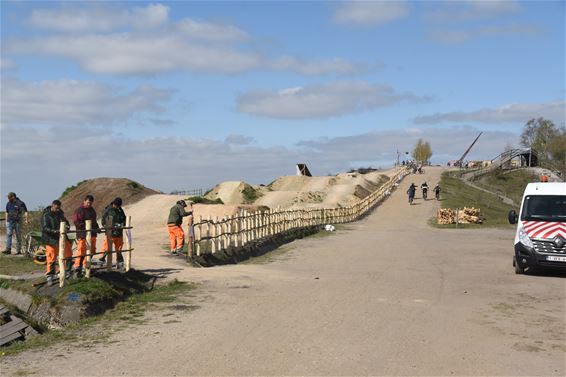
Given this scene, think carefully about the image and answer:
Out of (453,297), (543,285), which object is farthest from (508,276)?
(453,297)

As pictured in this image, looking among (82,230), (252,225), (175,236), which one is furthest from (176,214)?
(252,225)

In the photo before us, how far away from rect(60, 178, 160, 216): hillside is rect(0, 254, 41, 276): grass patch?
27107 millimetres

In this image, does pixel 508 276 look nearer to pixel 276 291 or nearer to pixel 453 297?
pixel 453 297

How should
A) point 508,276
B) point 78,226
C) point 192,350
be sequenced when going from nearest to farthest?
point 192,350 < point 78,226 < point 508,276

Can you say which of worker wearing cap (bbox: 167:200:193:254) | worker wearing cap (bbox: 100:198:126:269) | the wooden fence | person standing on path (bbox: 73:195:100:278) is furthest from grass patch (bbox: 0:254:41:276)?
the wooden fence

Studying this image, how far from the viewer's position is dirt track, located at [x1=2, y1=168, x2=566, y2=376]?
786cm

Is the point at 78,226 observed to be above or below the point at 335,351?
Answer: above

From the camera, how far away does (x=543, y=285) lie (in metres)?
15.2

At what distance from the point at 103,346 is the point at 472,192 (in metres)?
61.4

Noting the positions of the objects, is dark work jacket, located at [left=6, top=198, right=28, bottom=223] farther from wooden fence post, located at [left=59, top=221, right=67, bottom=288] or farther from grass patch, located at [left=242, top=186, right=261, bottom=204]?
grass patch, located at [left=242, top=186, right=261, bottom=204]

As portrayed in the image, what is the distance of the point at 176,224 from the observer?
1867 centimetres

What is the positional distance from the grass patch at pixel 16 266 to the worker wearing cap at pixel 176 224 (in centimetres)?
390

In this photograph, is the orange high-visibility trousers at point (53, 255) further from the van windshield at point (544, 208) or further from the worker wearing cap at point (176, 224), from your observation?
the van windshield at point (544, 208)

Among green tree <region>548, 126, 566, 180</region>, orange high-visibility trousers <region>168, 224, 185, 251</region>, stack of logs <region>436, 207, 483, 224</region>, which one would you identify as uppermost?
green tree <region>548, 126, 566, 180</region>
